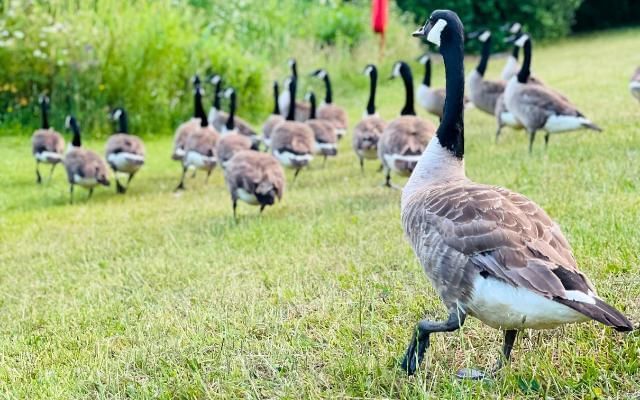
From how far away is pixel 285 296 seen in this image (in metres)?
5.32

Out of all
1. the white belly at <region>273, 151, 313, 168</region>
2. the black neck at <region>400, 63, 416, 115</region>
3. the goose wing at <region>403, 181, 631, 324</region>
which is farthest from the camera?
the white belly at <region>273, 151, 313, 168</region>

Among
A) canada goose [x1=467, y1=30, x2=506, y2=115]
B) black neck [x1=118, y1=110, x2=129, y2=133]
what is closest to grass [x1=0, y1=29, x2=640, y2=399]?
black neck [x1=118, y1=110, x2=129, y2=133]

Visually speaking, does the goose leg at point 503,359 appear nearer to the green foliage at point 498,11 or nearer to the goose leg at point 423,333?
the goose leg at point 423,333

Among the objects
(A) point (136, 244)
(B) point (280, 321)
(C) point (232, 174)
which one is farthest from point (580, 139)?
(B) point (280, 321)

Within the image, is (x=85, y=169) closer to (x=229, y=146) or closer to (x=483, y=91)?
(x=229, y=146)

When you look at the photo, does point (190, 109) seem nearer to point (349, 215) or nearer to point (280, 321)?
point (349, 215)

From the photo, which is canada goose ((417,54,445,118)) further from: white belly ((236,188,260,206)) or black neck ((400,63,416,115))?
white belly ((236,188,260,206))

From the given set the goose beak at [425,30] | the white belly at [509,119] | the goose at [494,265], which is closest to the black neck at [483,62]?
the white belly at [509,119]

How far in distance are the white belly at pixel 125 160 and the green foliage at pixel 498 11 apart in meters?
23.3

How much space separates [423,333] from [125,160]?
8.98m

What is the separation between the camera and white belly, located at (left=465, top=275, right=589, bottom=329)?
127 inches

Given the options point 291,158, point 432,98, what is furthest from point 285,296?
point 432,98

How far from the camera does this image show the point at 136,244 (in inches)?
311

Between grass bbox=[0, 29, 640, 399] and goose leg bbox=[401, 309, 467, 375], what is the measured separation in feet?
0.30
